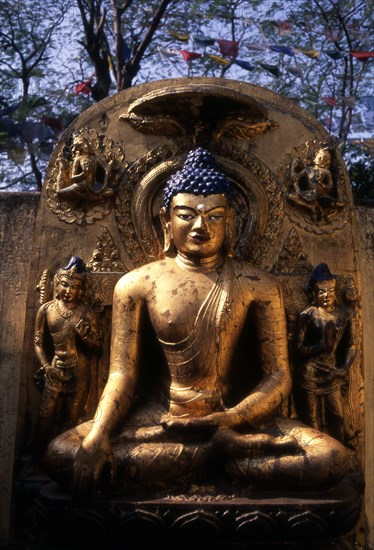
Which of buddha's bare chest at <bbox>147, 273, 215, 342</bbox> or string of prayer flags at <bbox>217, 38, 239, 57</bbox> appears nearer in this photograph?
buddha's bare chest at <bbox>147, 273, 215, 342</bbox>

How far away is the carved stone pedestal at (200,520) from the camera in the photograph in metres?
4.50

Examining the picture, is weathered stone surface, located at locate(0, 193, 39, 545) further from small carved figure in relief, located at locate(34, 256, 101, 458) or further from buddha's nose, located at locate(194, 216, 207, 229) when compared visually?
buddha's nose, located at locate(194, 216, 207, 229)

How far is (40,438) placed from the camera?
5473 mm

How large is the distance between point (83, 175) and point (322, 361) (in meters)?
2.12

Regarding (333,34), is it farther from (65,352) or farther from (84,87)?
(65,352)

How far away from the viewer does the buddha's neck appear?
540cm

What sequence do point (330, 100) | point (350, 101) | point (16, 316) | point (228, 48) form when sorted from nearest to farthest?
point (16, 316), point (228, 48), point (350, 101), point (330, 100)

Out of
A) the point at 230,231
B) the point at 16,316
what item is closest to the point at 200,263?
the point at 230,231

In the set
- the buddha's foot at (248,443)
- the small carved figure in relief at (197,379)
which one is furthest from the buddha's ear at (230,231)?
the buddha's foot at (248,443)

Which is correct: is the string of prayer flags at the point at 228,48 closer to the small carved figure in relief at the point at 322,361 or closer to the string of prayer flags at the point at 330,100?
the string of prayer flags at the point at 330,100

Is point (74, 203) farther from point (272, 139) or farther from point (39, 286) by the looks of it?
point (272, 139)

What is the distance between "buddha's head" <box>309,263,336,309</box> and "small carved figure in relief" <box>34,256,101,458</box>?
1.53 m

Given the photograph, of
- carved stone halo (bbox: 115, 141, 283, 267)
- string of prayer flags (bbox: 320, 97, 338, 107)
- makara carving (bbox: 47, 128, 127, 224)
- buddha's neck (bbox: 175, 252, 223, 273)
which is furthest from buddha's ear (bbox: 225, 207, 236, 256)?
string of prayer flags (bbox: 320, 97, 338, 107)

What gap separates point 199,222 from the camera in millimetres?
5270
